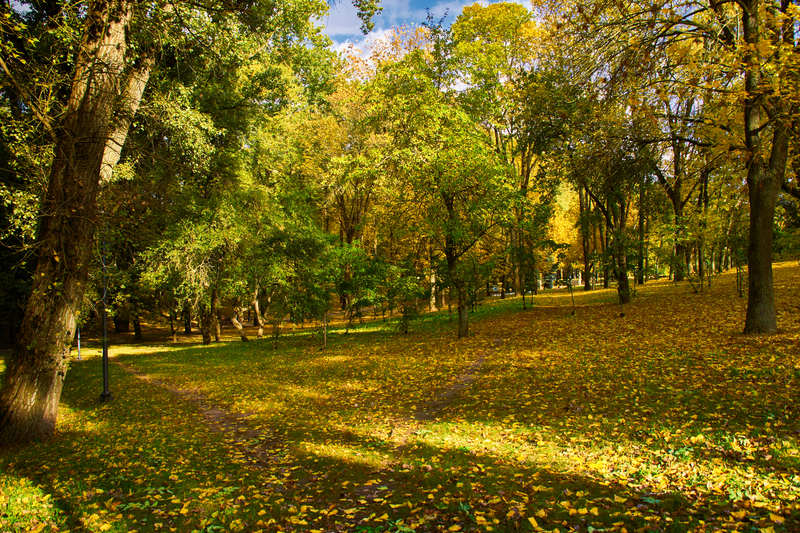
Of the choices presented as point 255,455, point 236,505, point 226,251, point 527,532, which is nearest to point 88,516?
point 236,505

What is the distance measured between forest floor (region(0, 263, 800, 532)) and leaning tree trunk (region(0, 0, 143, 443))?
2.45ft

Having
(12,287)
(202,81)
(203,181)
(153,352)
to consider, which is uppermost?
(202,81)

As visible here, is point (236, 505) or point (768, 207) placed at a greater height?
point (768, 207)

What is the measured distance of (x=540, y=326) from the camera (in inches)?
606

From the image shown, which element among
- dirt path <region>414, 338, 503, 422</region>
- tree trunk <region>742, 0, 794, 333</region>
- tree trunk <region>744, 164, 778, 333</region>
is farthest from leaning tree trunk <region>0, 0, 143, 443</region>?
tree trunk <region>744, 164, 778, 333</region>

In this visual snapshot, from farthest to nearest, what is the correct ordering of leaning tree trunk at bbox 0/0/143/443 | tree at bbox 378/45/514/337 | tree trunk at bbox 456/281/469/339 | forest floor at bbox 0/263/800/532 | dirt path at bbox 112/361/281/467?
1. tree trunk at bbox 456/281/469/339
2. tree at bbox 378/45/514/337
3. leaning tree trunk at bbox 0/0/143/443
4. dirt path at bbox 112/361/281/467
5. forest floor at bbox 0/263/800/532

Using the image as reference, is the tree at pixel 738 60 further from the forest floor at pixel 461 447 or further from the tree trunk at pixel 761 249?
the forest floor at pixel 461 447

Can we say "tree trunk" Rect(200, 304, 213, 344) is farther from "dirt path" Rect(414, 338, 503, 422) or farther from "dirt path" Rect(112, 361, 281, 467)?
"dirt path" Rect(414, 338, 503, 422)

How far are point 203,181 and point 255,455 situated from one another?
1554 centimetres

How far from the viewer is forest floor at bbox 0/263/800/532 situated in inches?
153

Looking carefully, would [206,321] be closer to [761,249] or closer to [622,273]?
[622,273]

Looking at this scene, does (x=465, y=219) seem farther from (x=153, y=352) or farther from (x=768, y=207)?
(x=153, y=352)

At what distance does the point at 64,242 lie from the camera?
6.33m

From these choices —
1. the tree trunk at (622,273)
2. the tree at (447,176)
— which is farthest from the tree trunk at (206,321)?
the tree trunk at (622,273)
